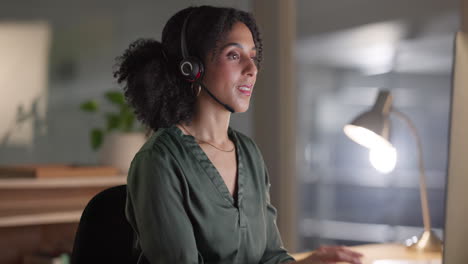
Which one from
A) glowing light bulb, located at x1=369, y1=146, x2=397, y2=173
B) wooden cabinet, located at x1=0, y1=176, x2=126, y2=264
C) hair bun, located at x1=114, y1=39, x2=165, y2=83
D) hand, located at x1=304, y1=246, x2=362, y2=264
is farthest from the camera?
wooden cabinet, located at x1=0, y1=176, x2=126, y2=264

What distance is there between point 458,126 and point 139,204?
56cm

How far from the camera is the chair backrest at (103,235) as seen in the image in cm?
117

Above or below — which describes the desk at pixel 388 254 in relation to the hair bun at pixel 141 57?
below

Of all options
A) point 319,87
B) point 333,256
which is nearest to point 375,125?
point 333,256

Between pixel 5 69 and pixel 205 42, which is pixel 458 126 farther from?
pixel 5 69

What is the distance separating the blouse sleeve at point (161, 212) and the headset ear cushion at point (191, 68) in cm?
16

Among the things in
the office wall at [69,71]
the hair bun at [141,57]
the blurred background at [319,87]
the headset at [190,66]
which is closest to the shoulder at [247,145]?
the headset at [190,66]

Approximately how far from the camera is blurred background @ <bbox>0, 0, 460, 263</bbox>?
296 centimetres

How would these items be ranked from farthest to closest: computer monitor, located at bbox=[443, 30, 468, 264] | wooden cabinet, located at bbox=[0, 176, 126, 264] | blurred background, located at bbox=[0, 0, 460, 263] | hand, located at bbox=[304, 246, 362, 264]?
blurred background, located at bbox=[0, 0, 460, 263], wooden cabinet, located at bbox=[0, 176, 126, 264], hand, located at bbox=[304, 246, 362, 264], computer monitor, located at bbox=[443, 30, 468, 264]

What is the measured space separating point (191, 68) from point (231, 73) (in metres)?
0.08

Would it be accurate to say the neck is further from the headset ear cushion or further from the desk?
the desk

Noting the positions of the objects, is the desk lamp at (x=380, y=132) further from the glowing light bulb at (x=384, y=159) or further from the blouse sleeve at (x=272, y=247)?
the blouse sleeve at (x=272, y=247)

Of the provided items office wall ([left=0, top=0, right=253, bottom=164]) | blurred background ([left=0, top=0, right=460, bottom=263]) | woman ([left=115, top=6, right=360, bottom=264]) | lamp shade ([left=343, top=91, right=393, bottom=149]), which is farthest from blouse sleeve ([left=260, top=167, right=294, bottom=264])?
office wall ([left=0, top=0, right=253, bottom=164])

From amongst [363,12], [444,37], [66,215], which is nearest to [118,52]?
[66,215]
